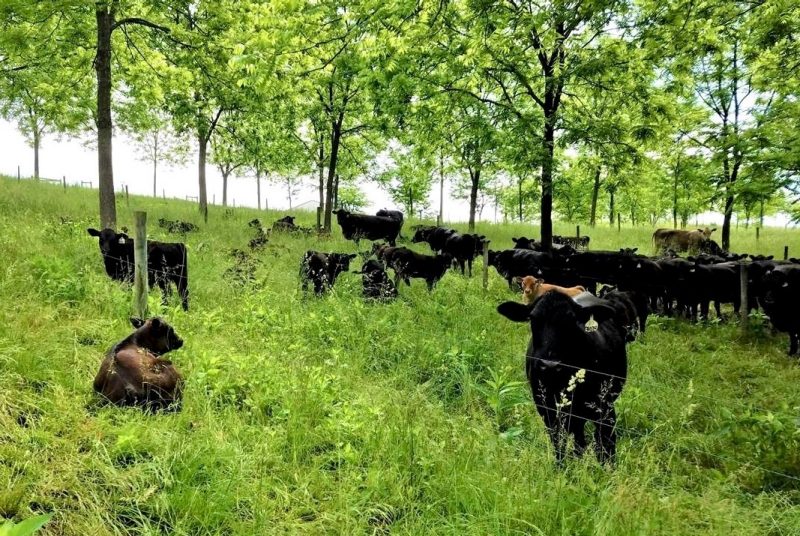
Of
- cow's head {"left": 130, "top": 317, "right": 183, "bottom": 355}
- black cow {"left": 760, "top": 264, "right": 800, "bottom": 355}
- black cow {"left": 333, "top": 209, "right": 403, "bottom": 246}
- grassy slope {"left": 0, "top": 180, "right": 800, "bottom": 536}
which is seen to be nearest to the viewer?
grassy slope {"left": 0, "top": 180, "right": 800, "bottom": 536}

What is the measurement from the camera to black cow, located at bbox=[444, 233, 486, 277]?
1641cm

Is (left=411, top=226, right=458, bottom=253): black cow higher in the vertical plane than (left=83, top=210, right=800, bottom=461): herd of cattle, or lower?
higher

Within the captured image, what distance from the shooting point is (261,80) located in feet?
18.9

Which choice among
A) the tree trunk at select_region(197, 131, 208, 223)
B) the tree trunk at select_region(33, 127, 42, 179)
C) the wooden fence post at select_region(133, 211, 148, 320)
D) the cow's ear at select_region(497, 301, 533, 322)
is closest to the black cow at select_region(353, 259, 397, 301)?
the wooden fence post at select_region(133, 211, 148, 320)

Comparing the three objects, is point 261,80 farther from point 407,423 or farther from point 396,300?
point 396,300

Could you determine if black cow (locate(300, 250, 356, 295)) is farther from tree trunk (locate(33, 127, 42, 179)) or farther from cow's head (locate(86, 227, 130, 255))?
tree trunk (locate(33, 127, 42, 179))

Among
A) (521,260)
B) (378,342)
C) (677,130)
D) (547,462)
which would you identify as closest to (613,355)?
(547,462)

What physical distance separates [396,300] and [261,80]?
5.56 m

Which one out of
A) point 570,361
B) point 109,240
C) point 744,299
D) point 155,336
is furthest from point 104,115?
point 744,299

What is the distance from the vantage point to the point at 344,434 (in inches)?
166

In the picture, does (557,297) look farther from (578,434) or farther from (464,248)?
(464,248)

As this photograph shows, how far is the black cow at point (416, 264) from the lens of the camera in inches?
480

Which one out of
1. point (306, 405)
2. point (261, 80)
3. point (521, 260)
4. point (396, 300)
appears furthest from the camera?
point (521, 260)

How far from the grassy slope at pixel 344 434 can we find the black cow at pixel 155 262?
0.99 feet
